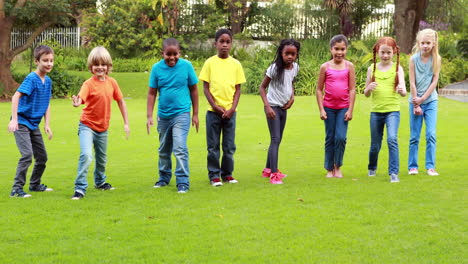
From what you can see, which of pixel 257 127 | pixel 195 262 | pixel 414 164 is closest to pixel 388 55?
pixel 414 164

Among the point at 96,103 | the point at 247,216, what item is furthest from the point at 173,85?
the point at 247,216

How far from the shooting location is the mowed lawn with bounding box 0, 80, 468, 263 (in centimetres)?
553

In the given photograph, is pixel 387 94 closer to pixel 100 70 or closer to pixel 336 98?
pixel 336 98

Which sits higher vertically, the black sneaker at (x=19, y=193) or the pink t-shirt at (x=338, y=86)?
the pink t-shirt at (x=338, y=86)

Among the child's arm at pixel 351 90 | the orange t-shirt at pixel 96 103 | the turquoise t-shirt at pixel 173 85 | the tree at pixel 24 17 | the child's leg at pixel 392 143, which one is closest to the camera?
A: the orange t-shirt at pixel 96 103

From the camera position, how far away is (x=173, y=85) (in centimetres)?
796

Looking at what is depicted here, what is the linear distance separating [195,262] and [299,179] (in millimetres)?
3656

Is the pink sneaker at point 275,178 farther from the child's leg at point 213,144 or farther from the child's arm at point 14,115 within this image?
the child's arm at point 14,115

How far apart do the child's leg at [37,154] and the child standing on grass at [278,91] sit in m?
2.42

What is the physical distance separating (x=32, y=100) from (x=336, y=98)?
3.32 m

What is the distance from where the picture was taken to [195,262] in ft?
17.4

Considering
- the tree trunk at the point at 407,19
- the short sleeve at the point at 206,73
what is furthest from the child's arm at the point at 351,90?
the tree trunk at the point at 407,19

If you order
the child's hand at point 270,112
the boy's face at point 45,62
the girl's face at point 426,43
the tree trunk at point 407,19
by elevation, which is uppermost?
the tree trunk at point 407,19

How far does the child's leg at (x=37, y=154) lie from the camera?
25.8 feet
